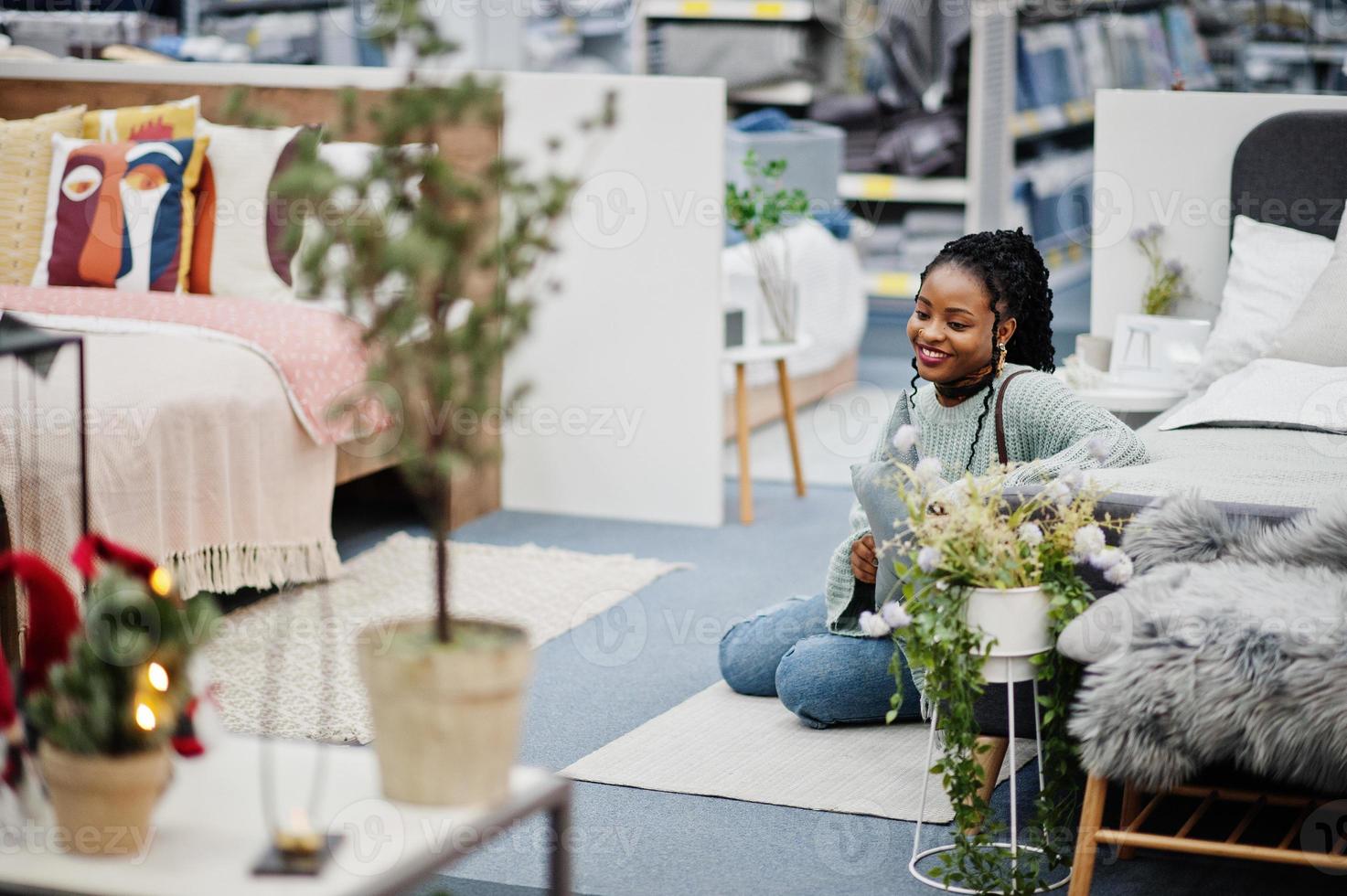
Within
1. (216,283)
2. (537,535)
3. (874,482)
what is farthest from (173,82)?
(874,482)

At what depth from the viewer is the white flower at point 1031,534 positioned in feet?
6.86

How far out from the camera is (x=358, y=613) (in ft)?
11.2

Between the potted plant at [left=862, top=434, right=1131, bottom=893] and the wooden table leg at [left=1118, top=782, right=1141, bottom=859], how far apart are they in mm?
93

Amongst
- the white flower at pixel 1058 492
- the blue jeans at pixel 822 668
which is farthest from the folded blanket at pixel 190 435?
the white flower at pixel 1058 492

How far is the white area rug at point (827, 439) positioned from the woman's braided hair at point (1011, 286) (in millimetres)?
1775

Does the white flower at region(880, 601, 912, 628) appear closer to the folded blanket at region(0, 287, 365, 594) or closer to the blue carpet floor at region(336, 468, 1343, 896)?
the blue carpet floor at region(336, 468, 1343, 896)

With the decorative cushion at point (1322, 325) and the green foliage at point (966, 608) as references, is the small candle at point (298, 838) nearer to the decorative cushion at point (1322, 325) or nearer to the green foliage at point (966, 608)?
the green foliage at point (966, 608)

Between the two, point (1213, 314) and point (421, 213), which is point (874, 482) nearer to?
point (421, 213)

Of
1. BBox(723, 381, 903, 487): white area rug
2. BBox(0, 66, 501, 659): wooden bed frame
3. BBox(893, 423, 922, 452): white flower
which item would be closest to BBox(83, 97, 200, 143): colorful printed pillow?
BBox(0, 66, 501, 659): wooden bed frame

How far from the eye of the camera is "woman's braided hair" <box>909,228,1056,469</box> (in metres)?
2.60

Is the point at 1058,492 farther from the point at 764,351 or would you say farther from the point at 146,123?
the point at 146,123

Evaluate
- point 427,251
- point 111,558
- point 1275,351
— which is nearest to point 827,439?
point 1275,351

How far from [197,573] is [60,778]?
194 centimetres

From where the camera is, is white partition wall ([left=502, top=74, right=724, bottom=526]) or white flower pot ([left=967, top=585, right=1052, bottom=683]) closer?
white flower pot ([left=967, top=585, right=1052, bottom=683])
